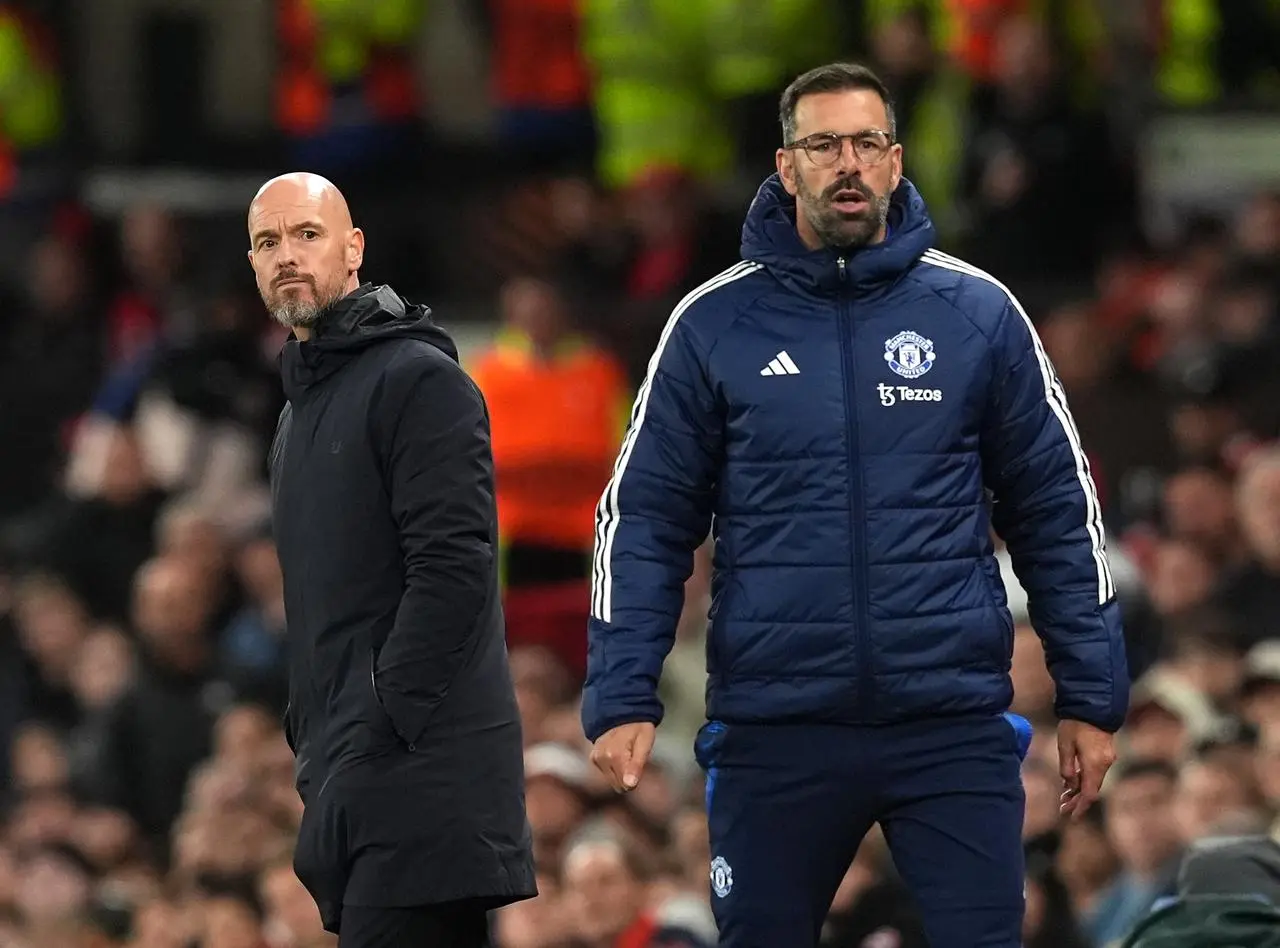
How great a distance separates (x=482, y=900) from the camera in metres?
5.14

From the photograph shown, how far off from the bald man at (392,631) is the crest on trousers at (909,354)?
0.78m

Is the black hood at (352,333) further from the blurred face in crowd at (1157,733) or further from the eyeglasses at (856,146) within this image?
the blurred face in crowd at (1157,733)

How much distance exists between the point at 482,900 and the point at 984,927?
93cm

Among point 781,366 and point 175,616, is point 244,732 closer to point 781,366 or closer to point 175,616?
point 175,616

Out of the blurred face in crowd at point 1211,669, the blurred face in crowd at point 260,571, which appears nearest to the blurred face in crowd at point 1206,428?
the blurred face in crowd at point 1211,669

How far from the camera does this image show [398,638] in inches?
198

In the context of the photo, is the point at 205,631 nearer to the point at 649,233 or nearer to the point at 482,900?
the point at 649,233

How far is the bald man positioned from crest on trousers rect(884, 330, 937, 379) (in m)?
0.78

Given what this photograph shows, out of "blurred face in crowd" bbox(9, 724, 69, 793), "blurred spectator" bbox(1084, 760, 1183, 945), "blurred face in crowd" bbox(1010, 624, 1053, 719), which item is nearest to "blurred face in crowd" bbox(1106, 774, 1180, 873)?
"blurred spectator" bbox(1084, 760, 1183, 945)

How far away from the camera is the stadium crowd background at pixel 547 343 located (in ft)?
27.2

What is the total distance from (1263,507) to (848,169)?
337 cm

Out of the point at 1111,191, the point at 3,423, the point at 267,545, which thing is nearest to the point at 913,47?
the point at 1111,191

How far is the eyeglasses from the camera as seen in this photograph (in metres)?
5.38

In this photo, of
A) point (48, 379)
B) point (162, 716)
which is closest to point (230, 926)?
point (162, 716)
